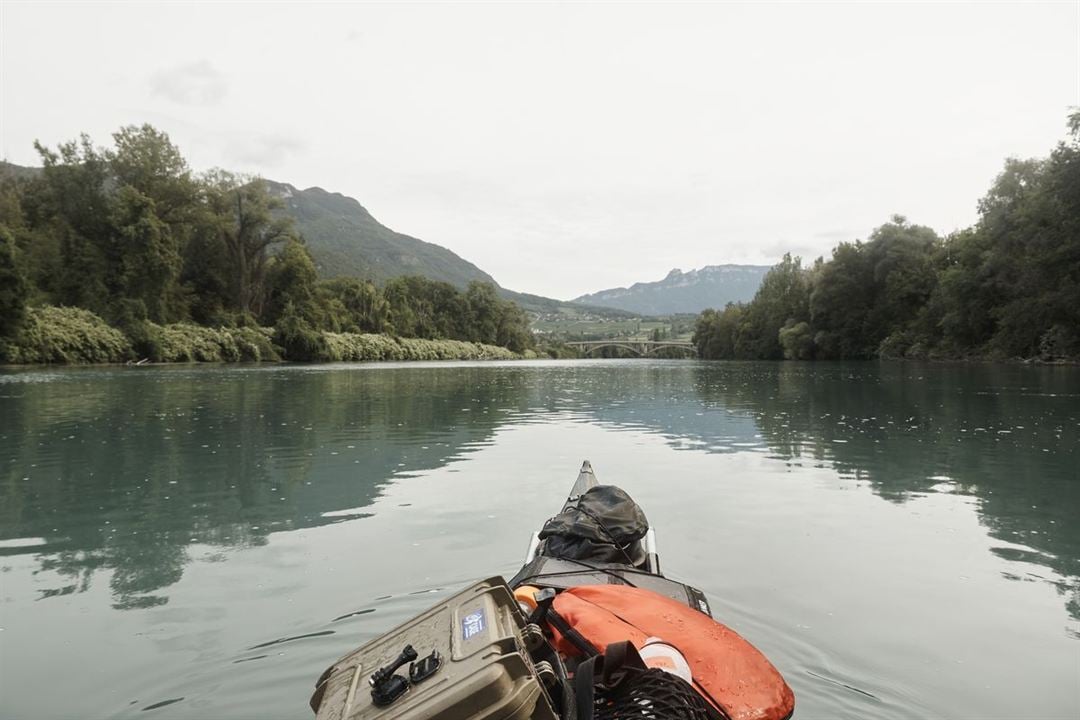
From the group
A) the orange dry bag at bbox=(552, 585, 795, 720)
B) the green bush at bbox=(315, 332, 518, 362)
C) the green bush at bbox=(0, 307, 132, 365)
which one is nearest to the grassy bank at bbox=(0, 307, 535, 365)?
the green bush at bbox=(0, 307, 132, 365)

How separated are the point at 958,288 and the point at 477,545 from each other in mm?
57143

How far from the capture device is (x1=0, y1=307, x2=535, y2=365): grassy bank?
41.3 meters

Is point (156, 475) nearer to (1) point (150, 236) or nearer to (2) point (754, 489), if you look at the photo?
(2) point (754, 489)

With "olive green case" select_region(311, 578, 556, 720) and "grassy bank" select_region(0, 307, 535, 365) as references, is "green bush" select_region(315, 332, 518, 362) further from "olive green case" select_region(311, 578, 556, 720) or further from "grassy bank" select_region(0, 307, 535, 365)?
"olive green case" select_region(311, 578, 556, 720)

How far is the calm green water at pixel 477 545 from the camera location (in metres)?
4.18

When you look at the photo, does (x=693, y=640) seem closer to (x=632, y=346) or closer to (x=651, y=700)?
(x=651, y=700)

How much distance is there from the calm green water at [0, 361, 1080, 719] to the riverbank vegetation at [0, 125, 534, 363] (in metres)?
34.8

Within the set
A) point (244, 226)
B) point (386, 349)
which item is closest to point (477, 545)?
point (244, 226)

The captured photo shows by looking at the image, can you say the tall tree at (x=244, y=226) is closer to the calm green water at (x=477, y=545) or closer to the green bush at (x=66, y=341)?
the green bush at (x=66, y=341)

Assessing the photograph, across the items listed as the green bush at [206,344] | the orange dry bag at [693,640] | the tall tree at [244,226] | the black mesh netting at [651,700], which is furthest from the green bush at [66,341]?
the black mesh netting at [651,700]

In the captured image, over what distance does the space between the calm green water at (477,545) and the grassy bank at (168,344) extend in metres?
31.5

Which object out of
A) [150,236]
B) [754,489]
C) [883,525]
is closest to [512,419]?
[754,489]

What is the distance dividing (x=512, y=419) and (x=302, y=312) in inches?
2330

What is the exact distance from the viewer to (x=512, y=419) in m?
18.2
